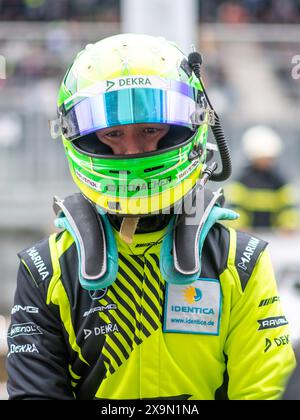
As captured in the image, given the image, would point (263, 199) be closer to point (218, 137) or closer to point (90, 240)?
point (218, 137)

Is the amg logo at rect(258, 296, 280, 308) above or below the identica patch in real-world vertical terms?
below

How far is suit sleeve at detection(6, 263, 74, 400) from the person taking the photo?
301 centimetres

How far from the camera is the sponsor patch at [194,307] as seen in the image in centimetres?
303

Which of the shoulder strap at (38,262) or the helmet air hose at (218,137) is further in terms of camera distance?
the helmet air hose at (218,137)

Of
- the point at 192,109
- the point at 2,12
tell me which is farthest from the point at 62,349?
Result: the point at 2,12

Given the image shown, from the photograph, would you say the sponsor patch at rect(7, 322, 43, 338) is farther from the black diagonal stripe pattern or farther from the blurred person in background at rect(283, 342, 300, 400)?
the blurred person in background at rect(283, 342, 300, 400)

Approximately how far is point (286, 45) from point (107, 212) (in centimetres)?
765

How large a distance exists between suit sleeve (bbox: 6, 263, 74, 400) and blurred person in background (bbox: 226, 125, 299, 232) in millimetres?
6403

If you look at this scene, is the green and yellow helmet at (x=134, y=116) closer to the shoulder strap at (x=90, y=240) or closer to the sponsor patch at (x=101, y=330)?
the shoulder strap at (x=90, y=240)

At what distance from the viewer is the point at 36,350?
3.04 meters

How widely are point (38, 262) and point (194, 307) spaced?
1.66 ft

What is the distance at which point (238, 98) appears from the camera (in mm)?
10484

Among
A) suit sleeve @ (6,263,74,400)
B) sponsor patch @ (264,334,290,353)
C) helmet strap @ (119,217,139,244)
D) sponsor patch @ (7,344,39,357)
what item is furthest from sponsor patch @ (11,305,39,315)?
sponsor patch @ (264,334,290,353)

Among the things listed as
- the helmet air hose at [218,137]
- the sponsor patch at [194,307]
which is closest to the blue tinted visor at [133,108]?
the helmet air hose at [218,137]
